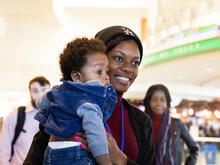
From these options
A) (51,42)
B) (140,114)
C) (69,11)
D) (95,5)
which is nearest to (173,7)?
(95,5)

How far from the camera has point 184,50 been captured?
1114 cm

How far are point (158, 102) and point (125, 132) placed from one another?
2.28 metres

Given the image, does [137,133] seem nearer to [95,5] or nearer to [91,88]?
[91,88]

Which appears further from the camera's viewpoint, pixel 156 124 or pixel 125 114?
pixel 156 124

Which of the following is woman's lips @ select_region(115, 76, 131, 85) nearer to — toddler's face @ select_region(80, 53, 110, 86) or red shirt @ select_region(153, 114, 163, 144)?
toddler's face @ select_region(80, 53, 110, 86)

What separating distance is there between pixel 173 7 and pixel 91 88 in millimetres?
15429

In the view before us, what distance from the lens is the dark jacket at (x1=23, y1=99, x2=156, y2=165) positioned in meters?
1.53

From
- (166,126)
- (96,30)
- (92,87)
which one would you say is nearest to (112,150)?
(92,87)

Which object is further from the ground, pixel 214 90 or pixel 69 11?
pixel 69 11

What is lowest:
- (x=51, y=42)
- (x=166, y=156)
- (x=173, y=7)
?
(x=166, y=156)

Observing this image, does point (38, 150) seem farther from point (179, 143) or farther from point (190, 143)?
point (190, 143)

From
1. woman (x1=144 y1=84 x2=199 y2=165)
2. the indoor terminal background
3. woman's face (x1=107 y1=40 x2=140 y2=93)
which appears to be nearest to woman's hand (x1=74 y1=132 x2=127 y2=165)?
woman's face (x1=107 y1=40 x2=140 y2=93)

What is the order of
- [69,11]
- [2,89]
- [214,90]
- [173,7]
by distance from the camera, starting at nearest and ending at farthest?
[2,89]
[69,11]
[173,7]
[214,90]

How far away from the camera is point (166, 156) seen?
3.56 meters
